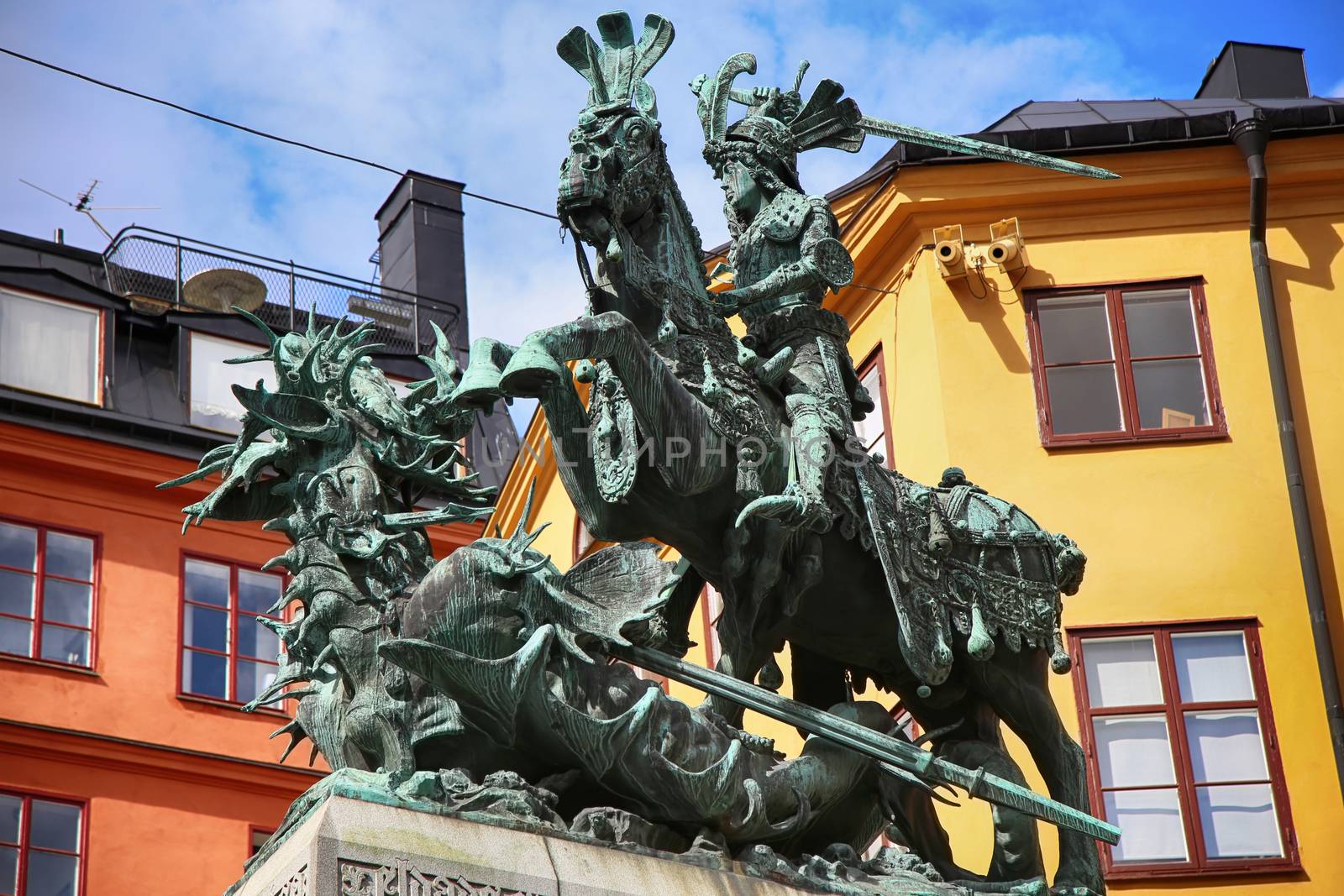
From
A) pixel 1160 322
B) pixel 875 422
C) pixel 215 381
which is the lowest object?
pixel 875 422

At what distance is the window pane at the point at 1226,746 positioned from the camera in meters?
22.1

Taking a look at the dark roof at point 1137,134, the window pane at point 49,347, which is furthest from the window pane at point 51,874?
the dark roof at point 1137,134

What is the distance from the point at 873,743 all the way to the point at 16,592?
18510 mm

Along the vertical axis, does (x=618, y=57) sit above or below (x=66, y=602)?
below

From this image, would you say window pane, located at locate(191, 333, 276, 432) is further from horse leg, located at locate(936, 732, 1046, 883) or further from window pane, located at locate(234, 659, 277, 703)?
horse leg, located at locate(936, 732, 1046, 883)

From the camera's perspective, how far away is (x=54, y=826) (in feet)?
91.9

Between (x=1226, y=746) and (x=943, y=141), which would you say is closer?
(x=943, y=141)

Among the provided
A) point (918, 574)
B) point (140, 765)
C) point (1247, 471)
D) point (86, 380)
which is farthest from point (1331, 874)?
point (86, 380)

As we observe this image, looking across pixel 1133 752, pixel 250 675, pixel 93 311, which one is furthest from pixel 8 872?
pixel 1133 752

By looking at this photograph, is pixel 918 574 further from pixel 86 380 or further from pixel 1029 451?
pixel 86 380

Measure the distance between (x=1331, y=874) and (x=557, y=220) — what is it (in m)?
11.5

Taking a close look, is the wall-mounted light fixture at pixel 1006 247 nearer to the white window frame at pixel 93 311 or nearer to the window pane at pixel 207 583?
the window pane at pixel 207 583

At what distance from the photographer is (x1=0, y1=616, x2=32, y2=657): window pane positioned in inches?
1138

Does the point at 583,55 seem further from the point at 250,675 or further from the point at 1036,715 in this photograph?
the point at 250,675
